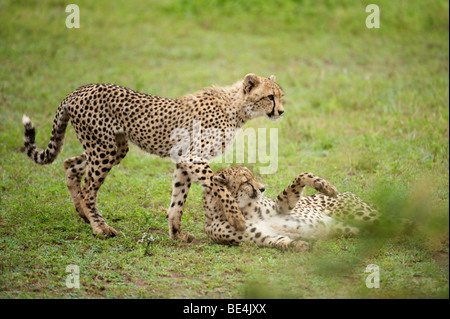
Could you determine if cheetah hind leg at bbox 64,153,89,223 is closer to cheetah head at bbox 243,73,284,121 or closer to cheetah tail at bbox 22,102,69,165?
cheetah tail at bbox 22,102,69,165

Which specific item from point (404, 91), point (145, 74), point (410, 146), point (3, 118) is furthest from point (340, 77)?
point (3, 118)

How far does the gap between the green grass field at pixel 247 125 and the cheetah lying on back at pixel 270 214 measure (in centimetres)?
15

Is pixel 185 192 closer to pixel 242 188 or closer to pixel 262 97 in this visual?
pixel 242 188

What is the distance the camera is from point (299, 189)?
536 centimetres

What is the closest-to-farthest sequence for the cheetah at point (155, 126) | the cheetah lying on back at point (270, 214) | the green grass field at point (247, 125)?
the green grass field at point (247, 125) < the cheetah lying on back at point (270, 214) < the cheetah at point (155, 126)

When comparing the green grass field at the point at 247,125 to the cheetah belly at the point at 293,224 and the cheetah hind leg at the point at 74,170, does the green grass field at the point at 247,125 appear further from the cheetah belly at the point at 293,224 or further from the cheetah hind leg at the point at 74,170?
the cheetah hind leg at the point at 74,170

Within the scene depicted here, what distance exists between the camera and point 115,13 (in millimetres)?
15234

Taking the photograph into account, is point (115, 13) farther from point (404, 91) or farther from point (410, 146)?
point (410, 146)

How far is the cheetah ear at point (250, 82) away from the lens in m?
5.81

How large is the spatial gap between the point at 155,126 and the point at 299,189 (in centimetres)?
166

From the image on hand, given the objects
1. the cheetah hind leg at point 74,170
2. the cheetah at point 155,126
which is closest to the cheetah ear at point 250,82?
the cheetah at point 155,126

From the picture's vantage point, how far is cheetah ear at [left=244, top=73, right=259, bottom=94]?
5809 mm

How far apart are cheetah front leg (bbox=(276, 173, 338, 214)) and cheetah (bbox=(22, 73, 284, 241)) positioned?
2.74 feet

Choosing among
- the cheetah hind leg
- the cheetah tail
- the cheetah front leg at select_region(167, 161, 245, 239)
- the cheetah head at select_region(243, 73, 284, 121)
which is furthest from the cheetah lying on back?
the cheetah tail
